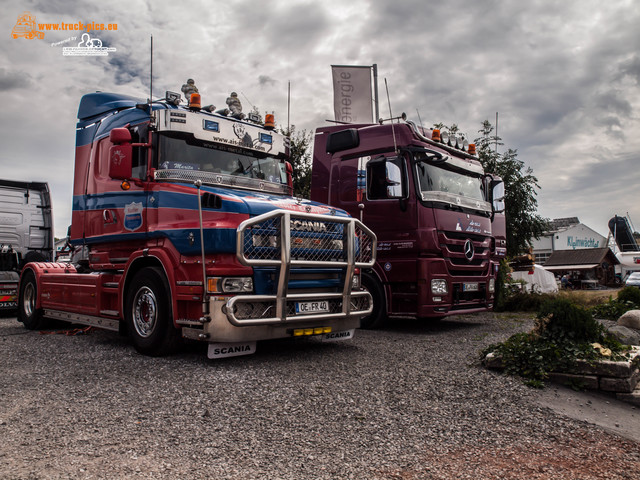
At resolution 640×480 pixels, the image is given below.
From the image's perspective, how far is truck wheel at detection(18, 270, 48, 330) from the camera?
9.38 meters

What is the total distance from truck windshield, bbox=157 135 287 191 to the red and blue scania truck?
0.02m

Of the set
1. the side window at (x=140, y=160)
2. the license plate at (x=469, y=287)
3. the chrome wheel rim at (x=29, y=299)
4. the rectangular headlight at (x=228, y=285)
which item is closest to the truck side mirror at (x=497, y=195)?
the license plate at (x=469, y=287)

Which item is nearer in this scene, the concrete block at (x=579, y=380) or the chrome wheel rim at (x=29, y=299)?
the concrete block at (x=579, y=380)

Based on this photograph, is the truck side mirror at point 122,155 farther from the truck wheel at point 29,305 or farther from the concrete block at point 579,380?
the concrete block at point 579,380

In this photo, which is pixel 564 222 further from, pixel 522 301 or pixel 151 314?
pixel 151 314

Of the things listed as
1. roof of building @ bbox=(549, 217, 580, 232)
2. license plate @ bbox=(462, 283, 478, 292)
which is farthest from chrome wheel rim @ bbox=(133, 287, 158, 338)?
roof of building @ bbox=(549, 217, 580, 232)

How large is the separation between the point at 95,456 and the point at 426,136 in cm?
746

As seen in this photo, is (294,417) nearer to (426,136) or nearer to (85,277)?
(85,277)

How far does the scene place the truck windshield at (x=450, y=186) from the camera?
344 inches

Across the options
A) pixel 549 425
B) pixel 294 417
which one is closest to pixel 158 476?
pixel 294 417

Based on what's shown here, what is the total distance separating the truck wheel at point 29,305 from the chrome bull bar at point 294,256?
572 centimetres

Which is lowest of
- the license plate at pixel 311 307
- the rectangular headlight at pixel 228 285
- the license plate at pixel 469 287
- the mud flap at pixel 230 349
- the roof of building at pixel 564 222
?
the mud flap at pixel 230 349

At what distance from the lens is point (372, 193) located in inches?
363

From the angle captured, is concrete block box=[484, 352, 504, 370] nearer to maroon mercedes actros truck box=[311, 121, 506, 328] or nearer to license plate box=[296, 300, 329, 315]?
license plate box=[296, 300, 329, 315]
